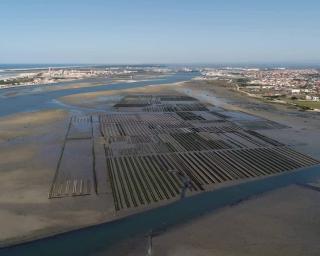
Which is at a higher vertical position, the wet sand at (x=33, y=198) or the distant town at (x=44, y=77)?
the wet sand at (x=33, y=198)

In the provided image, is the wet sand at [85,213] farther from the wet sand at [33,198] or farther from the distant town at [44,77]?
the distant town at [44,77]

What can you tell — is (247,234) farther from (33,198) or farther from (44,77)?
(44,77)

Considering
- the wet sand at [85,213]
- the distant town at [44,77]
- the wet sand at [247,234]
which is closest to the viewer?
the wet sand at [247,234]

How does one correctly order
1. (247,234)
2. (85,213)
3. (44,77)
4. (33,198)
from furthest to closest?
(44,77) < (33,198) < (85,213) < (247,234)

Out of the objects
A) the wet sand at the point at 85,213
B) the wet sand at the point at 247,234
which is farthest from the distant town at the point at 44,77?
the wet sand at the point at 247,234

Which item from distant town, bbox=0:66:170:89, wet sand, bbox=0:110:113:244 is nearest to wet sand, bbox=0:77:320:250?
wet sand, bbox=0:110:113:244

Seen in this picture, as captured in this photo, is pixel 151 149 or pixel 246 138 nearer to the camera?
pixel 151 149

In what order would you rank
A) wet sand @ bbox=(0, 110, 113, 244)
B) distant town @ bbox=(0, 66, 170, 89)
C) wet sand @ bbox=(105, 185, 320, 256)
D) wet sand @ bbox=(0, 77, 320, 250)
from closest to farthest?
wet sand @ bbox=(105, 185, 320, 256), wet sand @ bbox=(0, 77, 320, 250), wet sand @ bbox=(0, 110, 113, 244), distant town @ bbox=(0, 66, 170, 89)

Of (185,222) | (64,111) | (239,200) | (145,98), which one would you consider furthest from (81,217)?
(145,98)

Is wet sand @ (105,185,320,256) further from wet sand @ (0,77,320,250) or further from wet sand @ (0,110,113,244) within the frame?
wet sand @ (0,110,113,244)

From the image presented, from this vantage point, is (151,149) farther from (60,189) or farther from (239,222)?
(239,222)

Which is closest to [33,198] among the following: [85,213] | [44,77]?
[85,213]
